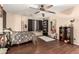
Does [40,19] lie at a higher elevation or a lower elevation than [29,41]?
higher

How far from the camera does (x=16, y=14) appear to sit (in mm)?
1481

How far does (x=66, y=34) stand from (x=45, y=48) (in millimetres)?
408

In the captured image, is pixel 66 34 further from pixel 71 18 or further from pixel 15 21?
pixel 15 21

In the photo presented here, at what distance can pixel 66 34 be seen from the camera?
165 cm

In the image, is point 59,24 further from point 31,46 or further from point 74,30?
point 31,46

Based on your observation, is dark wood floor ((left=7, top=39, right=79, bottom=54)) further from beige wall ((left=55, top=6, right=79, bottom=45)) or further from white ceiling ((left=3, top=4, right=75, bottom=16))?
white ceiling ((left=3, top=4, right=75, bottom=16))

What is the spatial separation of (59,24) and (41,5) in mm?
384

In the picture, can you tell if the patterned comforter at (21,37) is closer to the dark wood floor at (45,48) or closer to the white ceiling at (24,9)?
the dark wood floor at (45,48)

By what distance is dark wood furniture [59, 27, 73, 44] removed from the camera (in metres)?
1.56

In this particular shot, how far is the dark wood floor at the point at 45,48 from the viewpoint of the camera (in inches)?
57.6

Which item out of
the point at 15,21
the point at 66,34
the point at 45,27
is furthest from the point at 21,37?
the point at 66,34

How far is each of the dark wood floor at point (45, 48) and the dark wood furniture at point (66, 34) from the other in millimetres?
78
